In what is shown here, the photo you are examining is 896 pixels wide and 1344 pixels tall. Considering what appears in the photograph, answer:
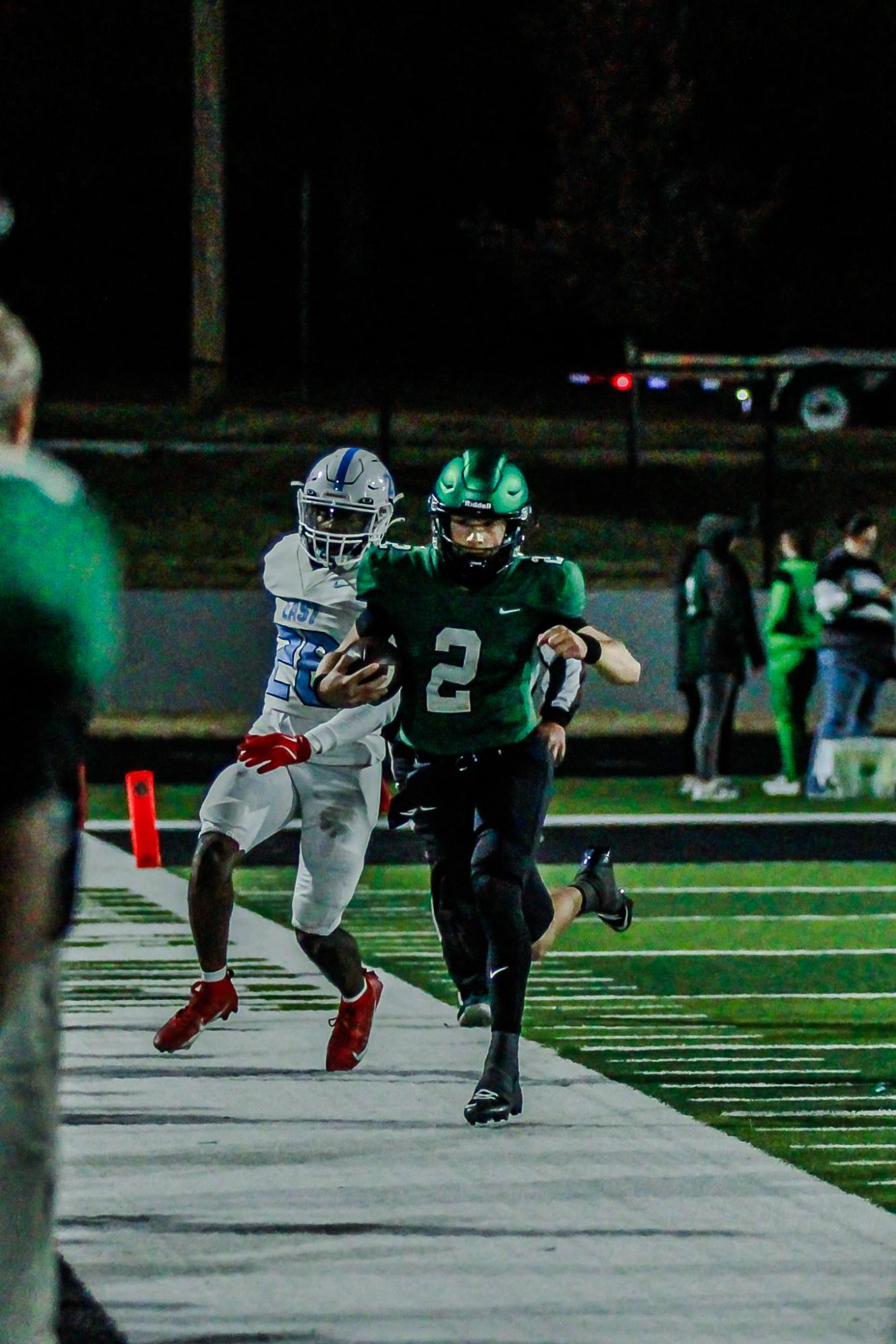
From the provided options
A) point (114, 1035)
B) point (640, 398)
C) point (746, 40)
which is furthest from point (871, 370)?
point (114, 1035)

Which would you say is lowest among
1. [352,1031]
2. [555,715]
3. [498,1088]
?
[352,1031]

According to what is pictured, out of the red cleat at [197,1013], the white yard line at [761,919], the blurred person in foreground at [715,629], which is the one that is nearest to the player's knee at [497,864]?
the red cleat at [197,1013]

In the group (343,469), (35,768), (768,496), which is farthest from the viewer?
(768,496)

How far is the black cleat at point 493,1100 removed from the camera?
24.0ft

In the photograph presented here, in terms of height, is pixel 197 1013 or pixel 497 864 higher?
pixel 497 864

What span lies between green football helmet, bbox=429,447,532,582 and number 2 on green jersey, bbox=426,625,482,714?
0.18m

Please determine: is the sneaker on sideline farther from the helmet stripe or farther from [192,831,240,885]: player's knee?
[192,831,240,885]: player's knee

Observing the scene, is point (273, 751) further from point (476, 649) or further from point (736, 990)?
point (736, 990)

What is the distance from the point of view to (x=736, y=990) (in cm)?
1017

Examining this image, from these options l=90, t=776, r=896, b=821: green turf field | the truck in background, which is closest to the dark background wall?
the truck in background

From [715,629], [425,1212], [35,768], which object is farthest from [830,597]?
[35,768]

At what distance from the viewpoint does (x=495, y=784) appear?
773 cm

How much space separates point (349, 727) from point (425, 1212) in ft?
6.95

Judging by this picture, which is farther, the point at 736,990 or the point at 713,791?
the point at 713,791
